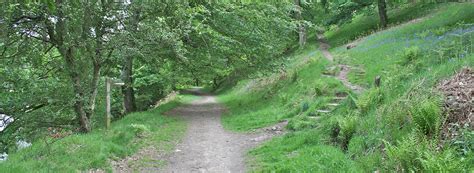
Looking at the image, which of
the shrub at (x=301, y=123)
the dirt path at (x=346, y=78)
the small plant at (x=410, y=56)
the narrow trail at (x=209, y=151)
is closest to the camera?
the narrow trail at (x=209, y=151)

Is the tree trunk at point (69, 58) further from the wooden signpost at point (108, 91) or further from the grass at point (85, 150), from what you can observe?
the wooden signpost at point (108, 91)

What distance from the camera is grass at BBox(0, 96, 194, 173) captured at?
7.68 metres

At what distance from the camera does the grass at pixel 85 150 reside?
768cm

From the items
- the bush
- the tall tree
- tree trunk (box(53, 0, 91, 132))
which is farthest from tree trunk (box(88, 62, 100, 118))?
the bush

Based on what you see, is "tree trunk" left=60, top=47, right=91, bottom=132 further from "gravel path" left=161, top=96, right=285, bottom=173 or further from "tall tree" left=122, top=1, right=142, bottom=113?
"gravel path" left=161, top=96, right=285, bottom=173

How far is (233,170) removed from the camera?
8.32 meters

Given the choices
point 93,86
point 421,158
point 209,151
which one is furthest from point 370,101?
point 93,86

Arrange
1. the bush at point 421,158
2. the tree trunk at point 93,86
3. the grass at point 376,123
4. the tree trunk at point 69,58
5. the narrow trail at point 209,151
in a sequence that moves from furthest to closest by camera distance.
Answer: the tree trunk at point 93,86
the tree trunk at point 69,58
the narrow trail at point 209,151
the grass at point 376,123
the bush at point 421,158

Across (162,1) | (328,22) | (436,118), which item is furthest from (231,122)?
(328,22)

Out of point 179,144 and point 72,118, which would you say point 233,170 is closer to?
point 179,144

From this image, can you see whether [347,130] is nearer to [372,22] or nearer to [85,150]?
[85,150]

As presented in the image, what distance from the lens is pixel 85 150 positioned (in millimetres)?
8891

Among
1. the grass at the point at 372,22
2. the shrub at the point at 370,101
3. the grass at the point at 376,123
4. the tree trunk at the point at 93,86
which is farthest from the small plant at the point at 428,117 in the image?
the grass at the point at 372,22

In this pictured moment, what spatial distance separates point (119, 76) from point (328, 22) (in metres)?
17.4
